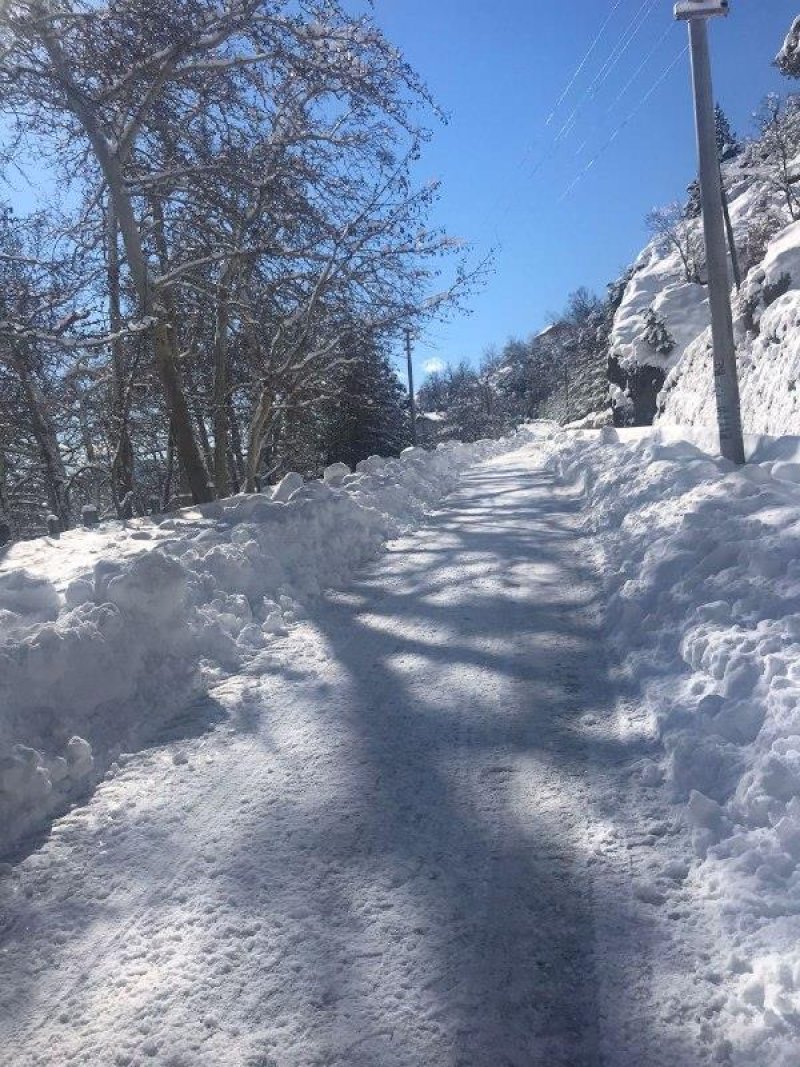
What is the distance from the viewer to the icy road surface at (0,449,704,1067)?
2.07 m

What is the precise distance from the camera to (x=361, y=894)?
2.61 metres

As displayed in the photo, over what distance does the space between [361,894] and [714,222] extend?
27.4 feet

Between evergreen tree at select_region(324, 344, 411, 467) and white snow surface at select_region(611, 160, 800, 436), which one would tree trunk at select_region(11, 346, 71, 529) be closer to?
evergreen tree at select_region(324, 344, 411, 467)

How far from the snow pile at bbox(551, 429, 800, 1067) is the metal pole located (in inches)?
68.4

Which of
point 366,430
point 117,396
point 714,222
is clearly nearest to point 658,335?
point 366,430

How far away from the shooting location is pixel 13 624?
4836 mm

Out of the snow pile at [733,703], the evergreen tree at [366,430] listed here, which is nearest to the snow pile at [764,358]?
the snow pile at [733,703]

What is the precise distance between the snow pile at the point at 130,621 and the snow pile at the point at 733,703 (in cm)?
257

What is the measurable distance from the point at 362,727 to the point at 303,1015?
6.03 feet

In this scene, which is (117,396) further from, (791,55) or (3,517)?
(791,55)

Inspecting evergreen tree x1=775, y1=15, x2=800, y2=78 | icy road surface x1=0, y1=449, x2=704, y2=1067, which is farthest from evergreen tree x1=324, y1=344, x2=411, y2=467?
evergreen tree x1=775, y1=15, x2=800, y2=78

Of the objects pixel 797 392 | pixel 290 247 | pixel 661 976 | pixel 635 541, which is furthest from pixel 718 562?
pixel 290 247

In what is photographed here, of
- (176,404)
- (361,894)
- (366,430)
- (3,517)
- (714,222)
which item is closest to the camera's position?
(361,894)

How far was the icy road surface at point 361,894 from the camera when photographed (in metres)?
2.07
